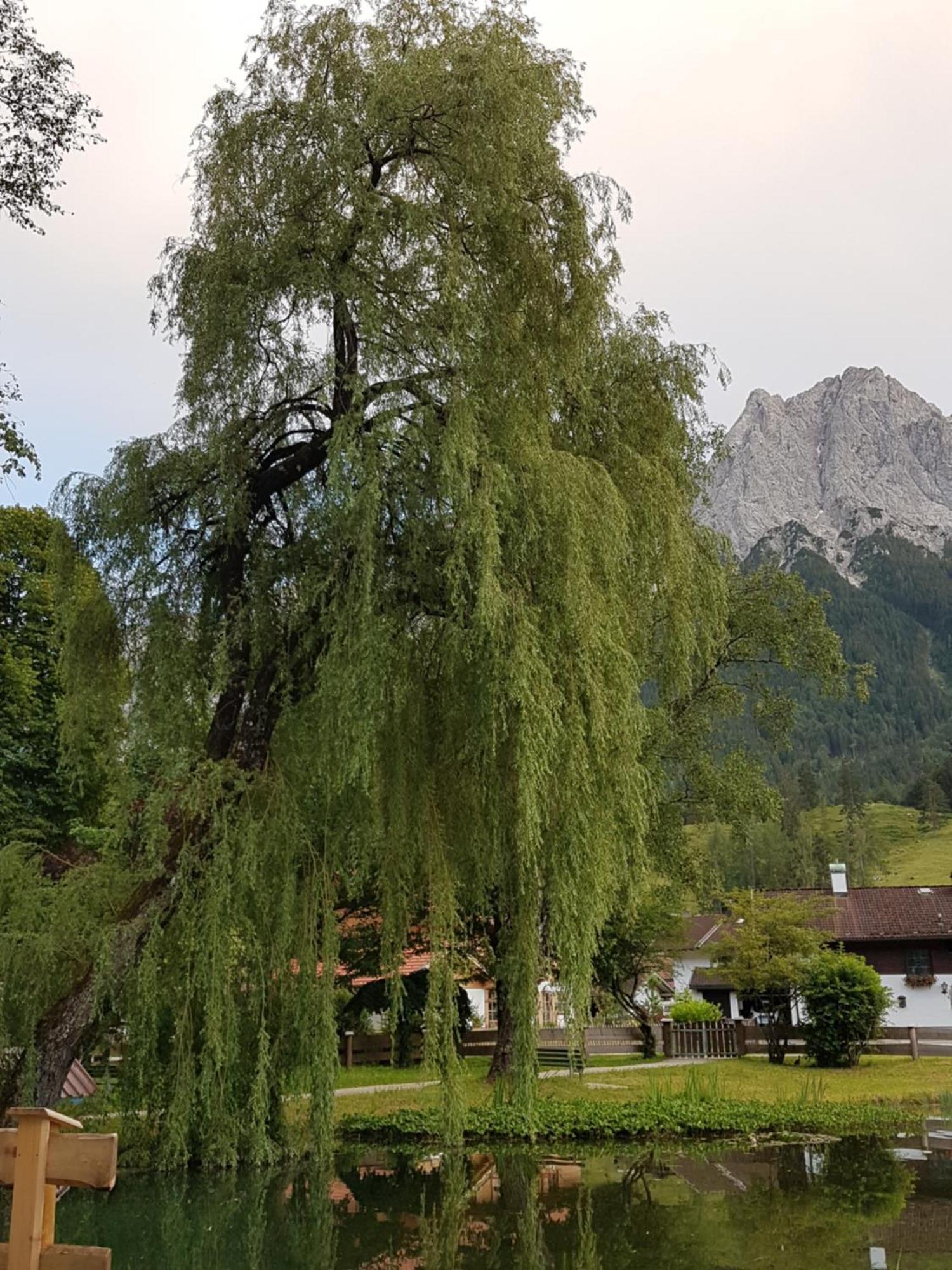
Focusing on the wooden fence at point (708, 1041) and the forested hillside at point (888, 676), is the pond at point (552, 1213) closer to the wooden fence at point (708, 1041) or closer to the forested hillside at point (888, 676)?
the wooden fence at point (708, 1041)

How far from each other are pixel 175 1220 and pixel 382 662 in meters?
→ 7.01

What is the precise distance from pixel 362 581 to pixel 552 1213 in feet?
24.0

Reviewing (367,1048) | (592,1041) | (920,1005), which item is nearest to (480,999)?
(592,1041)

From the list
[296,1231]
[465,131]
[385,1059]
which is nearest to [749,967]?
[385,1059]

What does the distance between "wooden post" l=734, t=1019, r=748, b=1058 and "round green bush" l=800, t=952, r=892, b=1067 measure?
8.07 ft

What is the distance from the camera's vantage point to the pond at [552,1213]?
9.91m

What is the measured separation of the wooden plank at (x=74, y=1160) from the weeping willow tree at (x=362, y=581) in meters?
3.80

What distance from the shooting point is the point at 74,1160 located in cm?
467

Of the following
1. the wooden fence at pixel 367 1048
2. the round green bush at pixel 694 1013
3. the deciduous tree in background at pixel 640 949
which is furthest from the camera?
the round green bush at pixel 694 1013

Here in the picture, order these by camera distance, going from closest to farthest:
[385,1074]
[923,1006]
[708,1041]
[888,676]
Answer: [385,1074] < [708,1041] < [923,1006] < [888,676]

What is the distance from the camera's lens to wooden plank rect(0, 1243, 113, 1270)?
4504 mm

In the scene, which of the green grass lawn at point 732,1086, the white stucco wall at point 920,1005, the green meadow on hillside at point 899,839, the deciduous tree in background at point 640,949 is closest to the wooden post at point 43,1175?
the green grass lawn at point 732,1086

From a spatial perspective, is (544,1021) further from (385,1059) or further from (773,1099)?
(773,1099)

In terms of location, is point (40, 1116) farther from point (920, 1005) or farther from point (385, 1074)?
point (920, 1005)
